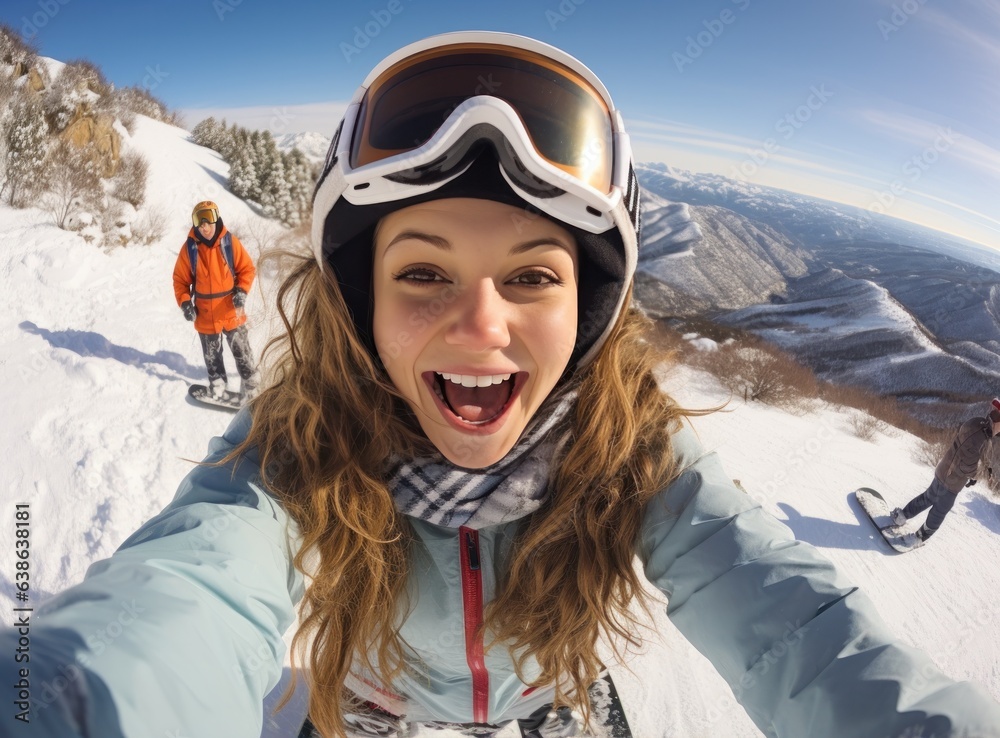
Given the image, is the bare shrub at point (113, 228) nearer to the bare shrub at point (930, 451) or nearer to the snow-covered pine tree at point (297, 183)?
the snow-covered pine tree at point (297, 183)

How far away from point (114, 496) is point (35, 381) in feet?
7.97

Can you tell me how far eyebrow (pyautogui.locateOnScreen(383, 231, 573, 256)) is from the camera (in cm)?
119

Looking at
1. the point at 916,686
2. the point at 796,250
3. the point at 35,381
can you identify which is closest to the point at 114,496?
the point at 35,381

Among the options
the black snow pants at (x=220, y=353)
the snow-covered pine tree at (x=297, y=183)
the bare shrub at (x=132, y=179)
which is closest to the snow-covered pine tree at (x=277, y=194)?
the snow-covered pine tree at (x=297, y=183)

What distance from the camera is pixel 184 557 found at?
1010 mm

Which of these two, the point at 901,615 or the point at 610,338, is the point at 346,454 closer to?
the point at 610,338

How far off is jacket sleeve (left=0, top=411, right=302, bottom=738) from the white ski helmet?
742mm

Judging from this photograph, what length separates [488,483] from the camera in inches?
51.0

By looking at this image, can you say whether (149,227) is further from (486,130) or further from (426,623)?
(426,623)

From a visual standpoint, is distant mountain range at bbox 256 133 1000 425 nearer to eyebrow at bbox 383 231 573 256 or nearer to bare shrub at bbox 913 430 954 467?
bare shrub at bbox 913 430 954 467

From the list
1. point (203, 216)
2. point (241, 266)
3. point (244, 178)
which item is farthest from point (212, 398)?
point (244, 178)

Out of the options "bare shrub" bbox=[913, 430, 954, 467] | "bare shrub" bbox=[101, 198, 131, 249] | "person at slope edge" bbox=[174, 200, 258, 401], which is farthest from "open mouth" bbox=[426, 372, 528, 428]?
"bare shrub" bbox=[101, 198, 131, 249]

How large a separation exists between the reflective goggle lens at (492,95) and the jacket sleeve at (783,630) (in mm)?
938

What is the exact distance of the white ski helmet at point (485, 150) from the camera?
1.26 metres
